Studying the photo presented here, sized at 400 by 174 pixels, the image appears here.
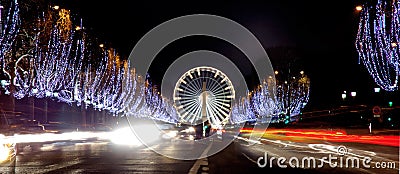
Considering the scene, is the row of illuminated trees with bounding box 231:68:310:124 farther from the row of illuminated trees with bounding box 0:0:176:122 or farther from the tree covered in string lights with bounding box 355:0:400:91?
the row of illuminated trees with bounding box 0:0:176:122

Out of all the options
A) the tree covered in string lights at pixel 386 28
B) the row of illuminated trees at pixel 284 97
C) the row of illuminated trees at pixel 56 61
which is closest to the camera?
the tree covered in string lights at pixel 386 28

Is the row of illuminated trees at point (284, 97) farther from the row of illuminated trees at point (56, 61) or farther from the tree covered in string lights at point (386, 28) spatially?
the row of illuminated trees at point (56, 61)

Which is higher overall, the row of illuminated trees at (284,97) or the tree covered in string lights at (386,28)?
the tree covered in string lights at (386,28)

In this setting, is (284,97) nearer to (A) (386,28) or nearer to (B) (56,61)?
(B) (56,61)

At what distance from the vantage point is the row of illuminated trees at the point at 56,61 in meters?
44.5

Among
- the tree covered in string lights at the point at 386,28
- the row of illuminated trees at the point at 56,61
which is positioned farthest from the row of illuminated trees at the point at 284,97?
the row of illuminated trees at the point at 56,61

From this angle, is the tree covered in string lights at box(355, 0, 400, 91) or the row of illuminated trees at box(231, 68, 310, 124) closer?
the tree covered in string lights at box(355, 0, 400, 91)

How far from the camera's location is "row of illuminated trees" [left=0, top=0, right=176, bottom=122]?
1752 inches

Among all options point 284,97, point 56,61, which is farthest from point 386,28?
point 284,97

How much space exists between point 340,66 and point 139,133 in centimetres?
3631

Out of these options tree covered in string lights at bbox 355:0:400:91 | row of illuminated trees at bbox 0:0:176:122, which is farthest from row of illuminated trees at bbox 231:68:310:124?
row of illuminated trees at bbox 0:0:176:122

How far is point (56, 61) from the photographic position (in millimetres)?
54531

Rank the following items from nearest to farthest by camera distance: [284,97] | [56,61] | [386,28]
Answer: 1. [386,28]
2. [56,61]
3. [284,97]

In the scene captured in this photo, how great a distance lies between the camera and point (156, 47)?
11475 centimetres
